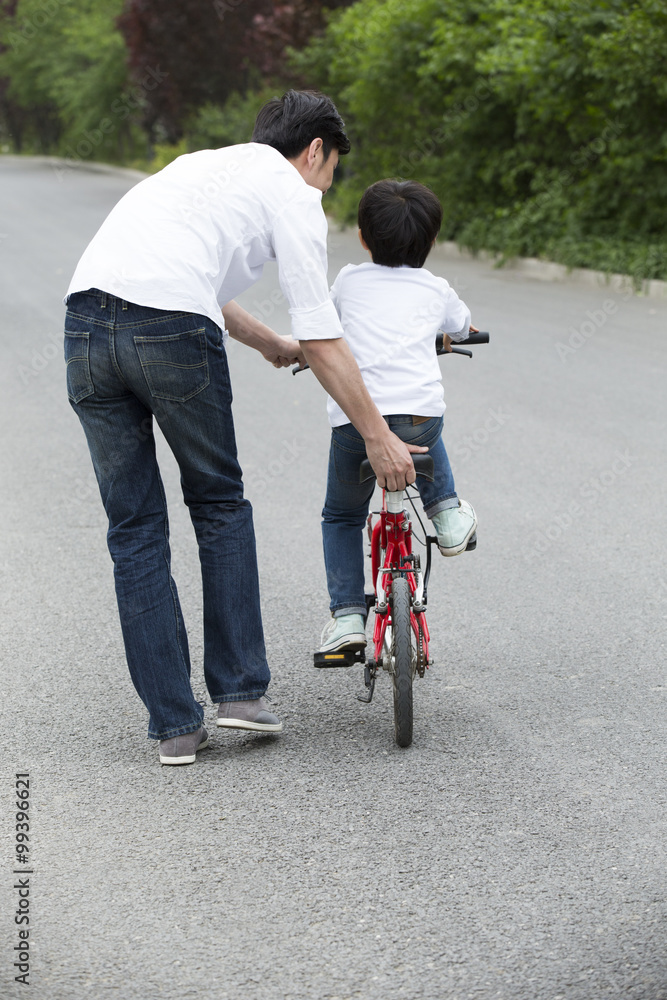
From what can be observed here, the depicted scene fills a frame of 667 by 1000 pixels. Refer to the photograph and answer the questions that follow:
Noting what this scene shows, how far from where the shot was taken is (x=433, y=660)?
4113mm

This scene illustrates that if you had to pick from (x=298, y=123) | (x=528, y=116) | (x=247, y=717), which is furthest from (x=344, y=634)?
(x=528, y=116)

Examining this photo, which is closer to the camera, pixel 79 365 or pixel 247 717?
pixel 79 365

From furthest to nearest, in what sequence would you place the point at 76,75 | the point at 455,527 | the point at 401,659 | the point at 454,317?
the point at 76,75, the point at 455,527, the point at 454,317, the point at 401,659

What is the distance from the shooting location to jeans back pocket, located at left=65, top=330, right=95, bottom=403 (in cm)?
312

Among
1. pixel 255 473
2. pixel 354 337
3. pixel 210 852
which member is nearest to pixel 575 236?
pixel 255 473

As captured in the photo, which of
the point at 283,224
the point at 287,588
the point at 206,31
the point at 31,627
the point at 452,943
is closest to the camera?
the point at 452,943

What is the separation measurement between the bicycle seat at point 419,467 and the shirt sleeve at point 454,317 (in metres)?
0.48

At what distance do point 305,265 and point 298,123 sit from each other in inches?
17.1

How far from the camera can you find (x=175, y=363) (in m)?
3.10

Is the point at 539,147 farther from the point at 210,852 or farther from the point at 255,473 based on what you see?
the point at 210,852

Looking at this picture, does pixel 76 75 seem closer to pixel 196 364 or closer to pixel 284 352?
pixel 284 352

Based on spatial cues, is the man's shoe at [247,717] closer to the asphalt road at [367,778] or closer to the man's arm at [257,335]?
the asphalt road at [367,778]

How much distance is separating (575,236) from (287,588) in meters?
10.3

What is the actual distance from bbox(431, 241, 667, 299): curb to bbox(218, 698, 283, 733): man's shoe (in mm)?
9789
